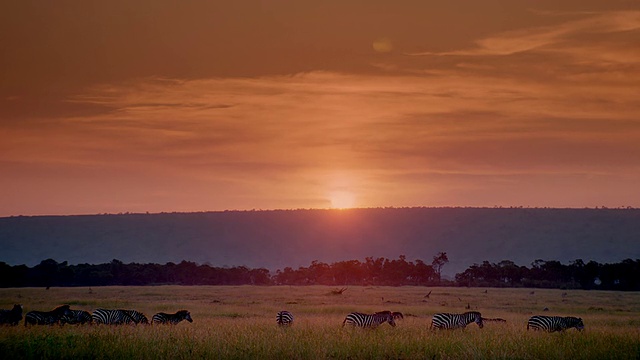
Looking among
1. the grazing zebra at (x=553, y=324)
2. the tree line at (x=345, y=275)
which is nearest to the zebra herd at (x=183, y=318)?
the grazing zebra at (x=553, y=324)

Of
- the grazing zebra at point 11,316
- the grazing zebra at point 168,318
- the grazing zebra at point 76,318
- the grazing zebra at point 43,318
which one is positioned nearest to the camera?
the grazing zebra at point 43,318

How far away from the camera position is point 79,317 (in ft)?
102

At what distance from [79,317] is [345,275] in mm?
76726

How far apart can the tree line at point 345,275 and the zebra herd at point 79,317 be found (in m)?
58.3

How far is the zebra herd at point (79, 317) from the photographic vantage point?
99.3ft

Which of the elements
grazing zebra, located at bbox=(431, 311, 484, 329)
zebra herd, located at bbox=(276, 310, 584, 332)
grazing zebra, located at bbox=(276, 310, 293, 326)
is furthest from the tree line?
grazing zebra, located at bbox=(276, 310, 293, 326)

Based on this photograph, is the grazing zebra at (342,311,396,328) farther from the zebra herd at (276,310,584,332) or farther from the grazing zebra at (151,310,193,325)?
the grazing zebra at (151,310,193,325)

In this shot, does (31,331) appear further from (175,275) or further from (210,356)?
(175,275)

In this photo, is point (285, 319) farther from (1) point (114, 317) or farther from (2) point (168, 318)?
(1) point (114, 317)

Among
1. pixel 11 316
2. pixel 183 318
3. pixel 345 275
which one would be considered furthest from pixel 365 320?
pixel 345 275

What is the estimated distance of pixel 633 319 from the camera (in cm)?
4153

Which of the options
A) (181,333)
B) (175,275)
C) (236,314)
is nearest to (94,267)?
(175,275)

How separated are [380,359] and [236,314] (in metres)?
20.2

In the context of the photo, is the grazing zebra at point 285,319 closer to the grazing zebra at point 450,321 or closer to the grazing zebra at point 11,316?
the grazing zebra at point 450,321
